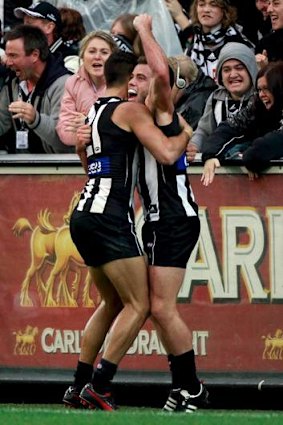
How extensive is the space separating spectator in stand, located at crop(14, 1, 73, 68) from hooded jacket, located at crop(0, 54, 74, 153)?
2.27 ft

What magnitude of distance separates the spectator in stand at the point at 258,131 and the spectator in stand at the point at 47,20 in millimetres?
2117

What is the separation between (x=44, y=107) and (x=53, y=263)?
137cm

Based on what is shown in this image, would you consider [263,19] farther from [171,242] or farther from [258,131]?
[171,242]

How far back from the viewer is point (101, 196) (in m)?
9.59

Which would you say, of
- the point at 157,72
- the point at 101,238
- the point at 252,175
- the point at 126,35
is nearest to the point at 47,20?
the point at 126,35

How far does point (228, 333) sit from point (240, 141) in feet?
4.85

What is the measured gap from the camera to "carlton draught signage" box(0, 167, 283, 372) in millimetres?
10766

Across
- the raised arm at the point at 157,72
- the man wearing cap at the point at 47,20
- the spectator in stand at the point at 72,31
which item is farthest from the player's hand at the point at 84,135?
the spectator in stand at the point at 72,31

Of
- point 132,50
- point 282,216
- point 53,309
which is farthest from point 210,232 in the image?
point 132,50

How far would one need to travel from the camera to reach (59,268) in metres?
11.1

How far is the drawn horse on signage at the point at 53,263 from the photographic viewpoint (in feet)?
36.1

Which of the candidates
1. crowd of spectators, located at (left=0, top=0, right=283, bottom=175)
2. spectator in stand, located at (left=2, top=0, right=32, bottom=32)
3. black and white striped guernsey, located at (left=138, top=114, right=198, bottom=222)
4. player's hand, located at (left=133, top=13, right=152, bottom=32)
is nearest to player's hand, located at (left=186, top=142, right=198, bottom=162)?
crowd of spectators, located at (left=0, top=0, right=283, bottom=175)

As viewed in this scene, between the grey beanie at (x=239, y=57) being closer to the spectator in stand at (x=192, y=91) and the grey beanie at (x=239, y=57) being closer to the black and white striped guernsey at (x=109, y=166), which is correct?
the spectator in stand at (x=192, y=91)

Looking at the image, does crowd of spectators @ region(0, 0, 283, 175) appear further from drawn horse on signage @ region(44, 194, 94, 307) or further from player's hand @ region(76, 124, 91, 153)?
player's hand @ region(76, 124, 91, 153)
